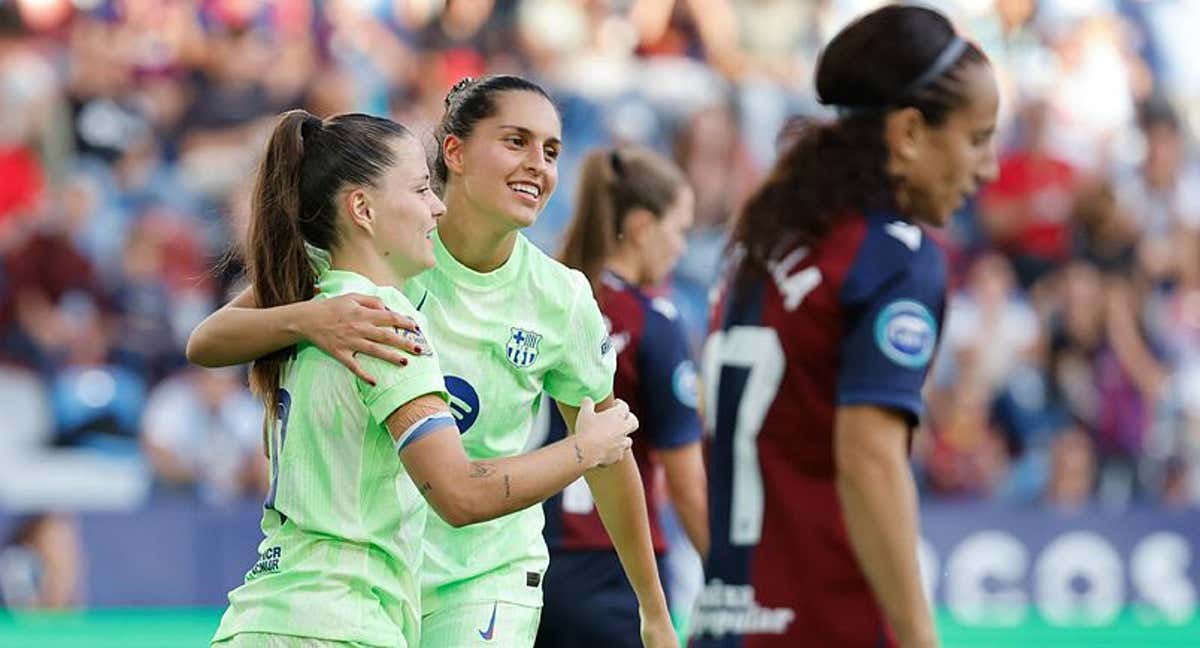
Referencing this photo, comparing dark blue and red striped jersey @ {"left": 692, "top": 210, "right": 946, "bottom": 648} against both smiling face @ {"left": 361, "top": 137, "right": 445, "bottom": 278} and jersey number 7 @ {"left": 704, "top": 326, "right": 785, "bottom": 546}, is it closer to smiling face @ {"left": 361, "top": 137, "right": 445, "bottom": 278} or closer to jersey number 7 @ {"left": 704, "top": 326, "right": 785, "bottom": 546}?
jersey number 7 @ {"left": 704, "top": 326, "right": 785, "bottom": 546}

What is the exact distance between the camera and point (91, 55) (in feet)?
44.0

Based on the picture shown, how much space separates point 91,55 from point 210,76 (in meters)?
0.82

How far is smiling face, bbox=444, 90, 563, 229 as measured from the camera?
462 cm

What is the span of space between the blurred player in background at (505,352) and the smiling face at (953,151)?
0.88 metres

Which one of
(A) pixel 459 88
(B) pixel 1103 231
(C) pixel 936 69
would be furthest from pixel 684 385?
(B) pixel 1103 231

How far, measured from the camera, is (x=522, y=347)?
4641 millimetres

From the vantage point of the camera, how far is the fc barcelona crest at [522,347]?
4.64 m

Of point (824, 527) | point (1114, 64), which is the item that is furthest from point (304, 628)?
point (1114, 64)

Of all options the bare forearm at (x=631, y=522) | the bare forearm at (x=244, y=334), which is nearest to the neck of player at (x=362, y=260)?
the bare forearm at (x=244, y=334)

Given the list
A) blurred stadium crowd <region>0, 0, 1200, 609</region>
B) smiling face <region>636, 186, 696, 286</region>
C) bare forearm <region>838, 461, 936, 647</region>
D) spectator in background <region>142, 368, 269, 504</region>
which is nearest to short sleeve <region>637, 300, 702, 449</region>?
smiling face <region>636, 186, 696, 286</region>

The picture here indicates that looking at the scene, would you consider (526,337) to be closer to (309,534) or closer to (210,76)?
(309,534)

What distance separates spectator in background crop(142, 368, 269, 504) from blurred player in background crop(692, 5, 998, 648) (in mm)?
8429

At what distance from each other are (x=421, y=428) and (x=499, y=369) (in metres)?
0.91

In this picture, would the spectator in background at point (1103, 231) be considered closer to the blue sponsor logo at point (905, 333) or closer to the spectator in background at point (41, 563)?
the spectator in background at point (41, 563)
